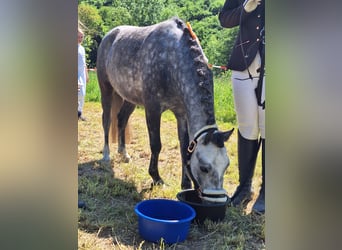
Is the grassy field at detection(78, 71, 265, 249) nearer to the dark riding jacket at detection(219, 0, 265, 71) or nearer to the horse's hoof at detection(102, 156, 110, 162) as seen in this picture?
the horse's hoof at detection(102, 156, 110, 162)

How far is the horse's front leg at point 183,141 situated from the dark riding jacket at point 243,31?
53 centimetres

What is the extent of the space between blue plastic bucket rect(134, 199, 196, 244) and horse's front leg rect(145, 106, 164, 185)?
46 centimetres

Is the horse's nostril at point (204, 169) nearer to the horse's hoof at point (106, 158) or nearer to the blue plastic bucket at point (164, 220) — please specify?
the blue plastic bucket at point (164, 220)

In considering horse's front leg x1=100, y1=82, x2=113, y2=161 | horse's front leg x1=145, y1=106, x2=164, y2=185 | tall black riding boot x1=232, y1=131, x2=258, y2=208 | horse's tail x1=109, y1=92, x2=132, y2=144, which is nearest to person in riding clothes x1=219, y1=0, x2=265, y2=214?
tall black riding boot x1=232, y1=131, x2=258, y2=208

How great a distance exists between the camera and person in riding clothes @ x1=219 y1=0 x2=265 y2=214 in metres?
2.42

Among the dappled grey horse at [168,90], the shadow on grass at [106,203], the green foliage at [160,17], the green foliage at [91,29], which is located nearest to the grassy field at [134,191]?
the shadow on grass at [106,203]

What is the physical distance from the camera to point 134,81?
3.03 meters

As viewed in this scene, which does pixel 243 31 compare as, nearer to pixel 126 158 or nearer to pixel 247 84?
pixel 247 84

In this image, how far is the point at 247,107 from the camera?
252 centimetres

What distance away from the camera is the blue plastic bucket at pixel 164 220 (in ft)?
6.86
